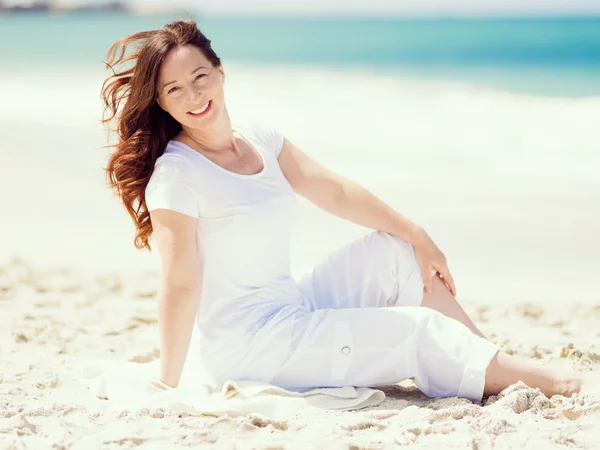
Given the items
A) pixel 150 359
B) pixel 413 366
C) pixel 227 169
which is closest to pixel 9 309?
pixel 150 359

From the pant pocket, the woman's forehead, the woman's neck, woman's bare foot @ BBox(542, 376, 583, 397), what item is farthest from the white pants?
the woman's forehead

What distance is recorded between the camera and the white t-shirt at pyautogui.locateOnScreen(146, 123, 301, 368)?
8.54 ft

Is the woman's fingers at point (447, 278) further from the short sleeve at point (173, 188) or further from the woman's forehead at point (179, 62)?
the woman's forehead at point (179, 62)

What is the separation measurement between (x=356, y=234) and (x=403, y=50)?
17004 millimetres

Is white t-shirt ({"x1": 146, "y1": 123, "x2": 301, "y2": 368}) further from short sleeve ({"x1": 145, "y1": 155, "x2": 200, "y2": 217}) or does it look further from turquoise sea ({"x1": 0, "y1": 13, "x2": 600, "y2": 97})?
turquoise sea ({"x1": 0, "y1": 13, "x2": 600, "y2": 97})

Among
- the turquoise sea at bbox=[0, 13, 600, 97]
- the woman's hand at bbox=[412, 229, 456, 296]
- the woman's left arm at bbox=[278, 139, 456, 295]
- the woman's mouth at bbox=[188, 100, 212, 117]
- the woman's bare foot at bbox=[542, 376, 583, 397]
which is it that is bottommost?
the woman's bare foot at bbox=[542, 376, 583, 397]

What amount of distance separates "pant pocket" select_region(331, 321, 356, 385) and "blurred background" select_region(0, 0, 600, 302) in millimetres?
1297

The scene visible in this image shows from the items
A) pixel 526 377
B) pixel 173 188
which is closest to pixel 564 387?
pixel 526 377

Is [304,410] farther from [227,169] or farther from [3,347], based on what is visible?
[3,347]

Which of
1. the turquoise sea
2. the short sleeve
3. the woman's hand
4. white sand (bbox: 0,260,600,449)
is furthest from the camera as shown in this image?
the turquoise sea

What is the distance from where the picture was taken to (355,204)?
309 cm

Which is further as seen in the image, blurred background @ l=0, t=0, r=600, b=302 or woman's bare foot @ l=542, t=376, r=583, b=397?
blurred background @ l=0, t=0, r=600, b=302

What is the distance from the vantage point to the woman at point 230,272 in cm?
259

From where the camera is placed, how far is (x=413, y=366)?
264 centimetres
